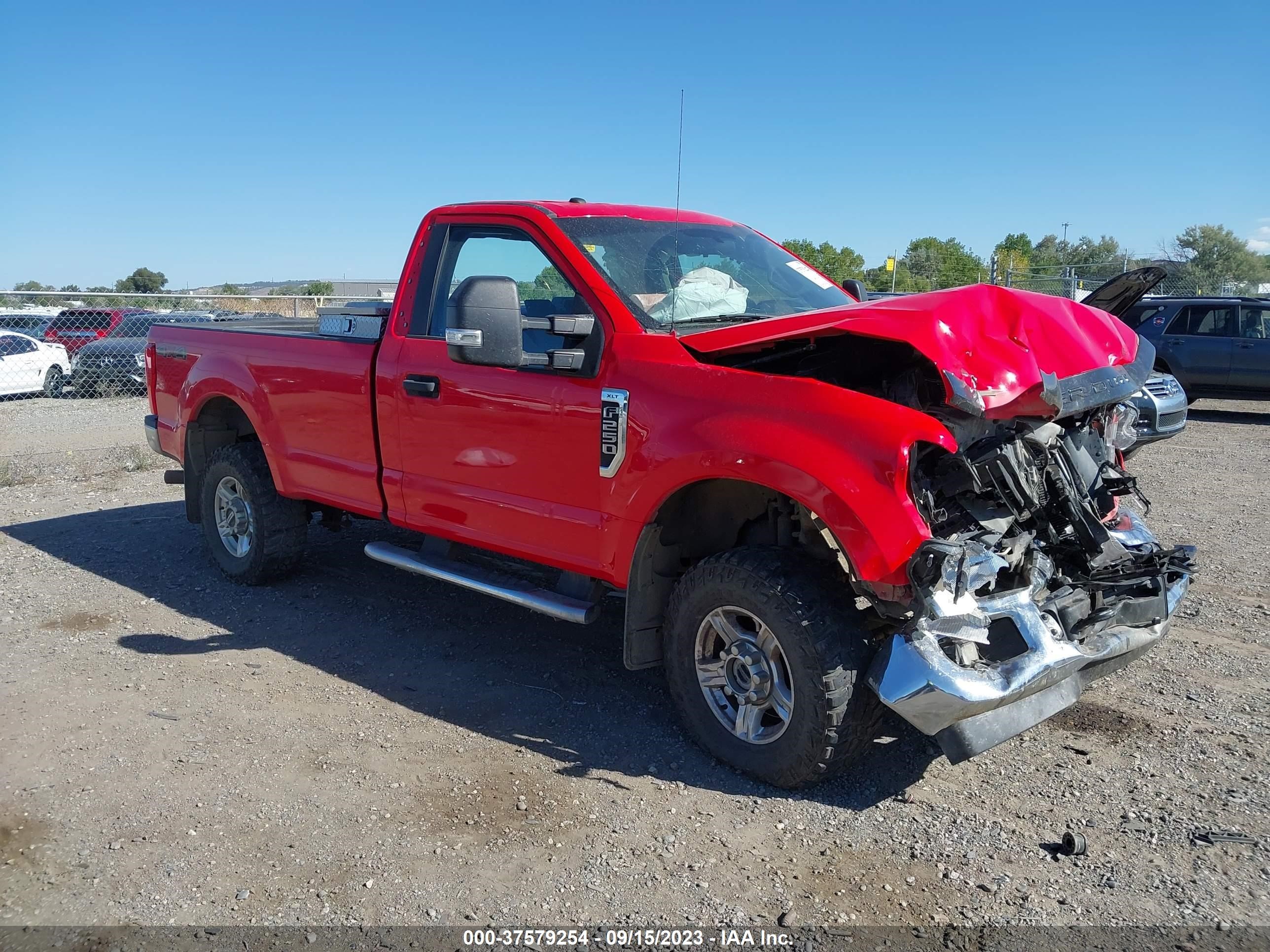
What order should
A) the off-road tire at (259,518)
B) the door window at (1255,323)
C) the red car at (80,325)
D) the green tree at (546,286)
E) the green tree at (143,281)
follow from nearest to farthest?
1. the green tree at (546,286)
2. the off-road tire at (259,518)
3. the door window at (1255,323)
4. the red car at (80,325)
5. the green tree at (143,281)

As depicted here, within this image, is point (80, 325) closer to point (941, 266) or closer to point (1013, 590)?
point (941, 266)

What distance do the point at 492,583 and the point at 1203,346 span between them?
1337 cm

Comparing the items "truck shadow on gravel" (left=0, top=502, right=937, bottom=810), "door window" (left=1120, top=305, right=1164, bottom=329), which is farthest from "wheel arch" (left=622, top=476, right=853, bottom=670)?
"door window" (left=1120, top=305, right=1164, bottom=329)

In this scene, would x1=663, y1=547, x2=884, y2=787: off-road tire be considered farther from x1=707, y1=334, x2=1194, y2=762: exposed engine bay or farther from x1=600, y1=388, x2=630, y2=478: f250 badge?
x1=600, y1=388, x2=630, y2=478: f250 badge

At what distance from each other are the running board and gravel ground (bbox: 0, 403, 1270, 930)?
499mm

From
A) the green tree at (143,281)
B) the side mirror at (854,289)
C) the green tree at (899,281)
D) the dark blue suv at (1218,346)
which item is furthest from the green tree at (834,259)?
the green tree at (143,281)

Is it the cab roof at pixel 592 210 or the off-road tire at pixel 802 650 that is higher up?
the cab roof at pixel 592 210

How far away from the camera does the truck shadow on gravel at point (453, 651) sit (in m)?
4.06

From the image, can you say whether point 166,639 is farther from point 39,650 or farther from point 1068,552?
point 1068,552

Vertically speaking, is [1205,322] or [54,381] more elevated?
[1205,322]

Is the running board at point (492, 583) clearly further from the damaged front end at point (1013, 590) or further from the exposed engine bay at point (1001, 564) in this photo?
the damaged front end at point (1013, 590)

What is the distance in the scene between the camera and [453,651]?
17.4 feet

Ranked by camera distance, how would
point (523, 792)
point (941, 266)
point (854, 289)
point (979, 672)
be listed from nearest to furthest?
point (979, 672), point (523, 792), point (854, 289), point (941, 266)

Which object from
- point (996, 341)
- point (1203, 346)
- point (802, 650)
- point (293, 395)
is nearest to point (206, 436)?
point (293, 395)
